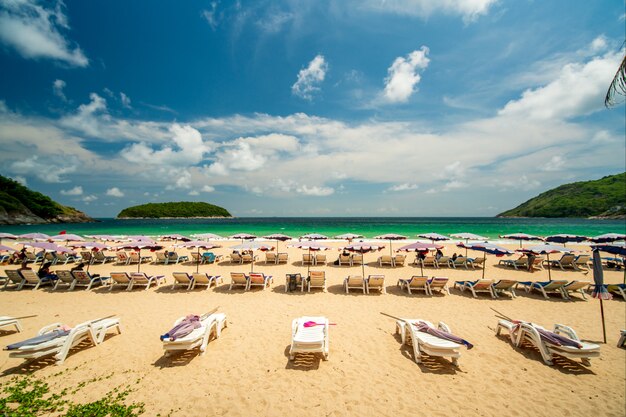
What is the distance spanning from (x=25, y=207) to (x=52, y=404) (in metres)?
102

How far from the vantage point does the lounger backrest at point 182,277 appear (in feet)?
32.5

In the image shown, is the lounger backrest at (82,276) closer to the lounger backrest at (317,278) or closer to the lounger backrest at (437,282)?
the lounger backrest at (317,278)

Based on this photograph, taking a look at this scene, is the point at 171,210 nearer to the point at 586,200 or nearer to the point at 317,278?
the point at 317,278

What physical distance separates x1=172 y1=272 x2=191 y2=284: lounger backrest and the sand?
1.62m

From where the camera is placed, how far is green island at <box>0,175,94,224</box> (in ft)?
216

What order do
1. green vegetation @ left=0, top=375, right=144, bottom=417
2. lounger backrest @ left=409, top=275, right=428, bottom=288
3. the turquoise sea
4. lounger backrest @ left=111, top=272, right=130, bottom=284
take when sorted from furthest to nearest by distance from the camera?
the turquoise sea < lounger backrest @ left=111, top=272, right=130, bottom=284 < lounger backrest @ left=409, top=275, right=428, bottom=288 < green vegetation @ left=0, top=375, right=144, bottom=417

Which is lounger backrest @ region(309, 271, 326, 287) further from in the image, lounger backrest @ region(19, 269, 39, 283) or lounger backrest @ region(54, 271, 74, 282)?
lounger backrest @ region(19, 269, 39, 283)

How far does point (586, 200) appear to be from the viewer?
95.4 m

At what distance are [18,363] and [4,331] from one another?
2468mm

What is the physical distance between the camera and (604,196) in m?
93.9

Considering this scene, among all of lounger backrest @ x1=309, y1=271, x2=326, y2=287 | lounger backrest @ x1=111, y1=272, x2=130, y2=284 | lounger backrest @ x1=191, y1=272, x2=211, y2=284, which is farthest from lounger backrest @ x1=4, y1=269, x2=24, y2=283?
lounger backrest @ x1=309, y1=271, x2=326, y2=287

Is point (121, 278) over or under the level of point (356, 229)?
under

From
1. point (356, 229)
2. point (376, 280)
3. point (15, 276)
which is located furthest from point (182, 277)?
point (356, 229)

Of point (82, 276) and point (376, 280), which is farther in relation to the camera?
point (82, 276)
